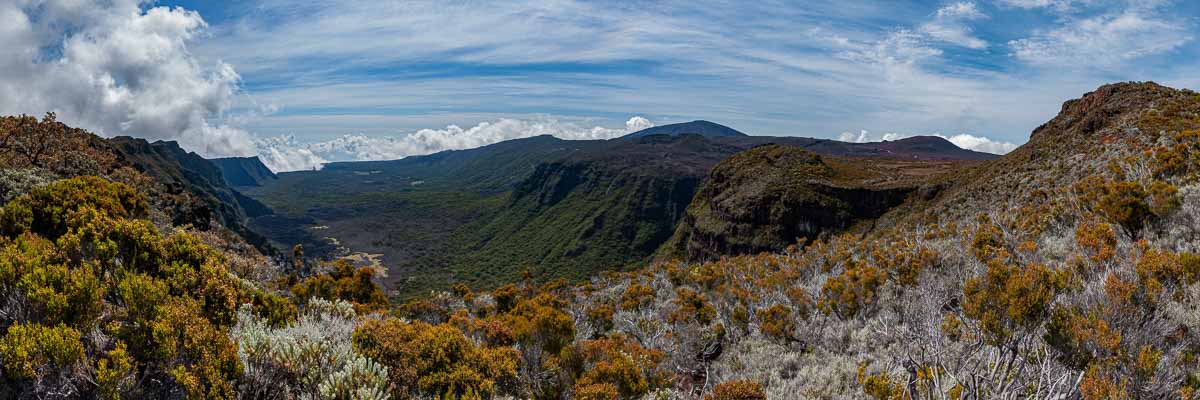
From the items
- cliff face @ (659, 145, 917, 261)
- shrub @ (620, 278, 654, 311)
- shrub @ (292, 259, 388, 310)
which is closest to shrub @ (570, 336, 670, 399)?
shrub @ (620, 278, 654, 311)

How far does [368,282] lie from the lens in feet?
42.7

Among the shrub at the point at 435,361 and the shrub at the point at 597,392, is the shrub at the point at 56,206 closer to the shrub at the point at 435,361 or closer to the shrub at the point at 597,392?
the shrub at the point at 435,361

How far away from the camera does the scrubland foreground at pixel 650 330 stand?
13.7ft

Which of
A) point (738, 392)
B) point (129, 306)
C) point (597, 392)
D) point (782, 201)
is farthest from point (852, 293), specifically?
point (782, 201)

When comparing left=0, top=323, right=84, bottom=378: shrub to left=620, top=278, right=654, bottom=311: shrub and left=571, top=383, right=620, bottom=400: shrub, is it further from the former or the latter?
left=620, top=278, right=654, bottom=311: shrub

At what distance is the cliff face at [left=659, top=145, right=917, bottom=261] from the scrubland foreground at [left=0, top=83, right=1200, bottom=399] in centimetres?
6995

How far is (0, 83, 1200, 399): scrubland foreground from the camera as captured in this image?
13.7 feet

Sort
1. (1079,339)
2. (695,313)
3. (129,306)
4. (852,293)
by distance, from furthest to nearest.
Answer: (695,313) → (852,293) → (129,306) → (1079,339)

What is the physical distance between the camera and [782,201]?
86250 millimetres

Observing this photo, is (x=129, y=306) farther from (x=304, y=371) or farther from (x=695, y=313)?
(x=695, y=313)

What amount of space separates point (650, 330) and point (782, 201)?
82112 millimetres

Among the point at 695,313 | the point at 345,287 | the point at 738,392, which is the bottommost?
the point at 695,313

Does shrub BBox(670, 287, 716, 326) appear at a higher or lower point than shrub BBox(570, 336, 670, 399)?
lower

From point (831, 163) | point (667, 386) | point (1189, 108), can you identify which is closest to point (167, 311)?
point (667, 386)
